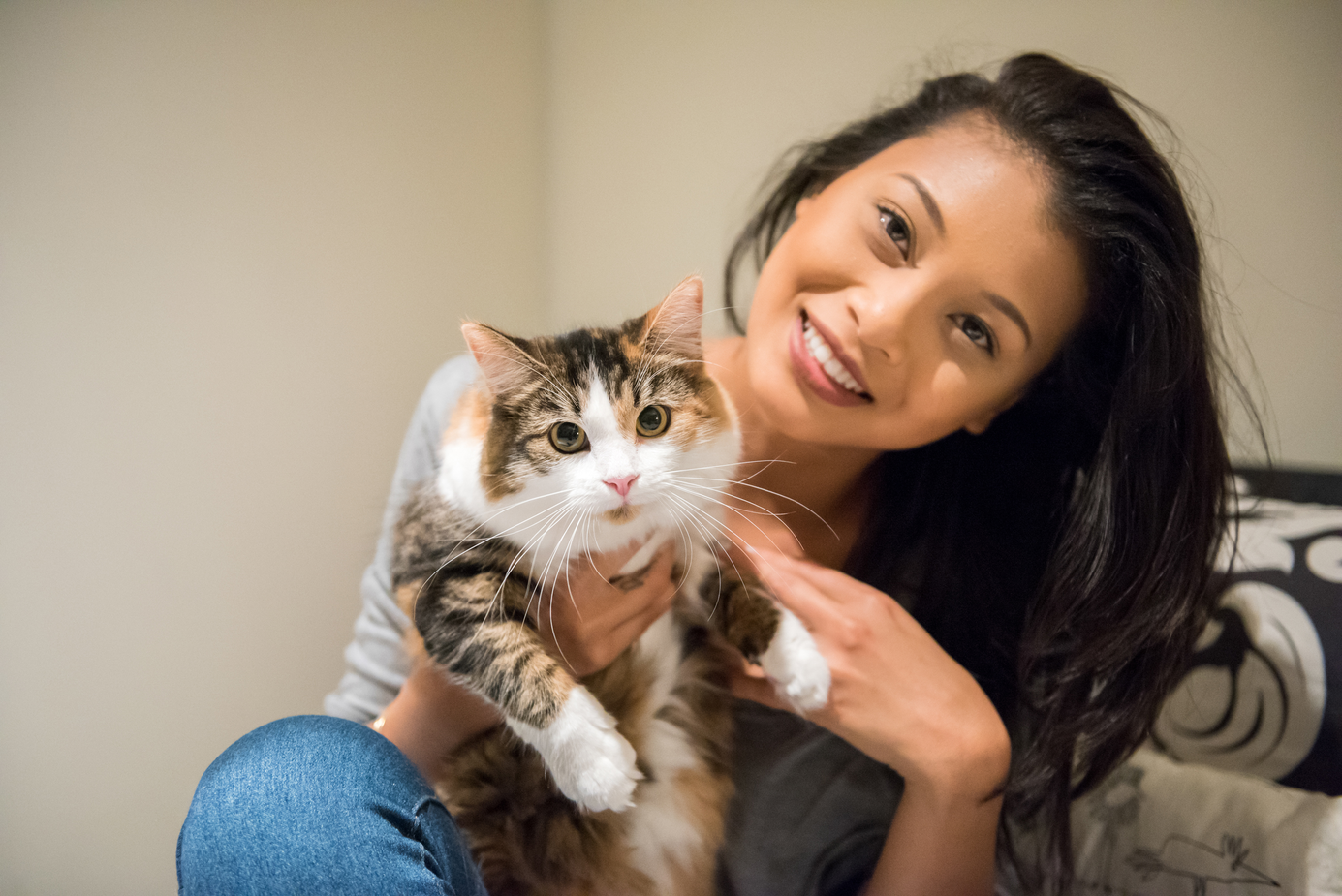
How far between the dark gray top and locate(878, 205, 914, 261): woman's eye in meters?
0.88

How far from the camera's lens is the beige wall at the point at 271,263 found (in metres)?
1.21

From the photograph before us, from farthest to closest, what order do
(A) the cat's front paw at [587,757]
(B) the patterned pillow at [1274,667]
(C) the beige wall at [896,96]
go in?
1. (C) the beige wall at [896,96]
2. (B) the patterned pillow at [1274,667]
3. (A) the cat's front paw at [587,757]

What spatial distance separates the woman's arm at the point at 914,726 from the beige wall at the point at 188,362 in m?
Answer: 1.15

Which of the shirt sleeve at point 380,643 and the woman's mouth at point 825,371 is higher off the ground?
the woman's mouth at point 825,371

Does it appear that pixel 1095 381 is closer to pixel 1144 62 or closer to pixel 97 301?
pixel 1144 62

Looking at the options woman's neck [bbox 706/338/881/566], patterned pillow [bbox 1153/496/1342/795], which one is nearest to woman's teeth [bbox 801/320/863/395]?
woman's neck [bbox 706/338/881/566]

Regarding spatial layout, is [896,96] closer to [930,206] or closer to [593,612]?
[930,206]

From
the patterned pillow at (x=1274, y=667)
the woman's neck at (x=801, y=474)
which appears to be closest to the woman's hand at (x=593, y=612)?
the woman's neck at (x=801, y=474)

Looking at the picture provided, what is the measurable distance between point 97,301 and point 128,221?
16cm

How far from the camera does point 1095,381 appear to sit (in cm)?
123

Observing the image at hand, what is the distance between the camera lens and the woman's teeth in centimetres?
113

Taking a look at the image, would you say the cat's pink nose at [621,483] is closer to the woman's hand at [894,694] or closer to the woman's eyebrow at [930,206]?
the woman's hand at [894,694]

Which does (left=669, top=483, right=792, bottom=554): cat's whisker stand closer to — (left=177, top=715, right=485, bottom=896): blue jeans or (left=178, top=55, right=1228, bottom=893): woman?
(left=178, top=55, right=1228, bottom=893): woman

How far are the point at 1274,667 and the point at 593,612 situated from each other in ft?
3.93
